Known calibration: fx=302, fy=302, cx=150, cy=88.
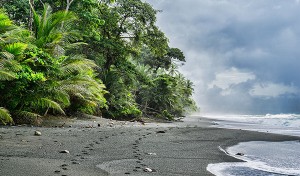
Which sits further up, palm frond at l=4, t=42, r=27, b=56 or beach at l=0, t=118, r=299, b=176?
palm frond at l=4, t=42, r=27, b=56

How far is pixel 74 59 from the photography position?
11.6 m

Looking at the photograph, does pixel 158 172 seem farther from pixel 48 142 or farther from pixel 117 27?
pixel 117 27

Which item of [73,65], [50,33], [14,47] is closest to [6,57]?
[14,47]

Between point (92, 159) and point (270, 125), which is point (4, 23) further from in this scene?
point (270, 125)

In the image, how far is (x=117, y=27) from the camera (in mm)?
20422

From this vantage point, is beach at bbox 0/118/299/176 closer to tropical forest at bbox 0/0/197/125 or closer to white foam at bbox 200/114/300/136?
tropical forest at bbox 0/0/197/125

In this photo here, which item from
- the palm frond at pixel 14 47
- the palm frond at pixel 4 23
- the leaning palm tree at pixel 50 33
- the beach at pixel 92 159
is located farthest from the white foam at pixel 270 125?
the palm frond at pixel 4 23

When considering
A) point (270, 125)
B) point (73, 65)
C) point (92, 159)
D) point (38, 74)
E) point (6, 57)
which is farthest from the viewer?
point (270, 125)

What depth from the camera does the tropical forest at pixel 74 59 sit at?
30.1ft

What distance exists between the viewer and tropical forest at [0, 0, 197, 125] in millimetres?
9172

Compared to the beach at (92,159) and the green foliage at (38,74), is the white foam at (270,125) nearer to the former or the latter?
the green foliage at (38,74)

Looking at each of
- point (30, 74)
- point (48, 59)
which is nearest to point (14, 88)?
point (30, 74)

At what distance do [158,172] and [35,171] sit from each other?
1755 millimetres

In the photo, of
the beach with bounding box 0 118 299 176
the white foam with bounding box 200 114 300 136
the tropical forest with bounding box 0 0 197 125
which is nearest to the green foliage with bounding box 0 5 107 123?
the tropical forest with bounding box 0 0 197 125
